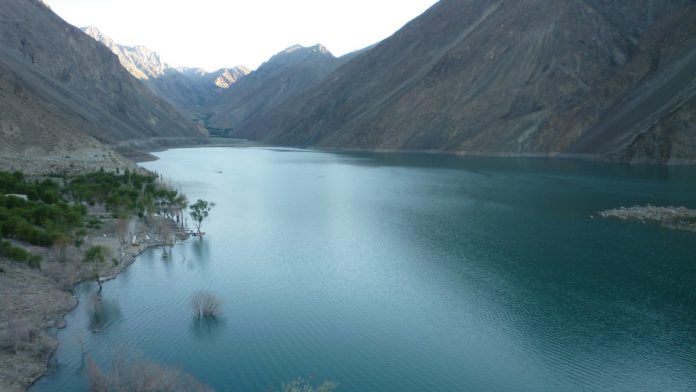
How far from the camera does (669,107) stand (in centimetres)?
8325

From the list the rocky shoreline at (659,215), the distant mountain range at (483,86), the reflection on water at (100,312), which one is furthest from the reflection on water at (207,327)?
the distant mountain range at (483,86)

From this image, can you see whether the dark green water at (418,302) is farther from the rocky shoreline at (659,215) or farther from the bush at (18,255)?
the bush at (18,255)

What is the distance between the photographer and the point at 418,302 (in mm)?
27172

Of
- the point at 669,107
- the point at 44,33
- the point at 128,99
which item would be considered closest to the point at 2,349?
the point at 669,107

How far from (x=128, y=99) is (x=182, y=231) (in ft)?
434

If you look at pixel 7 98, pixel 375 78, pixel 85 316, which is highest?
pixel 375 78

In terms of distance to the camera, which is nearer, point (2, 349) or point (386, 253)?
point (2, 349)

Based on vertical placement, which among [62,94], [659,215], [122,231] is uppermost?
[62,94]

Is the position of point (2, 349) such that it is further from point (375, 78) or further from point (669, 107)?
point (375, 78)

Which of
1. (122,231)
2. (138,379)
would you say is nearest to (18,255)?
(122,231)

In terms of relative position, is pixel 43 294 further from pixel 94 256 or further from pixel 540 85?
pixel 540 85

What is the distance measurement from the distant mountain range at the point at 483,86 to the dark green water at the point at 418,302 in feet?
128

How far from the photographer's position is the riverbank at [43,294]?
18.6 meters

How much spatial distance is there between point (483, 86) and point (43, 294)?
11363 cm
